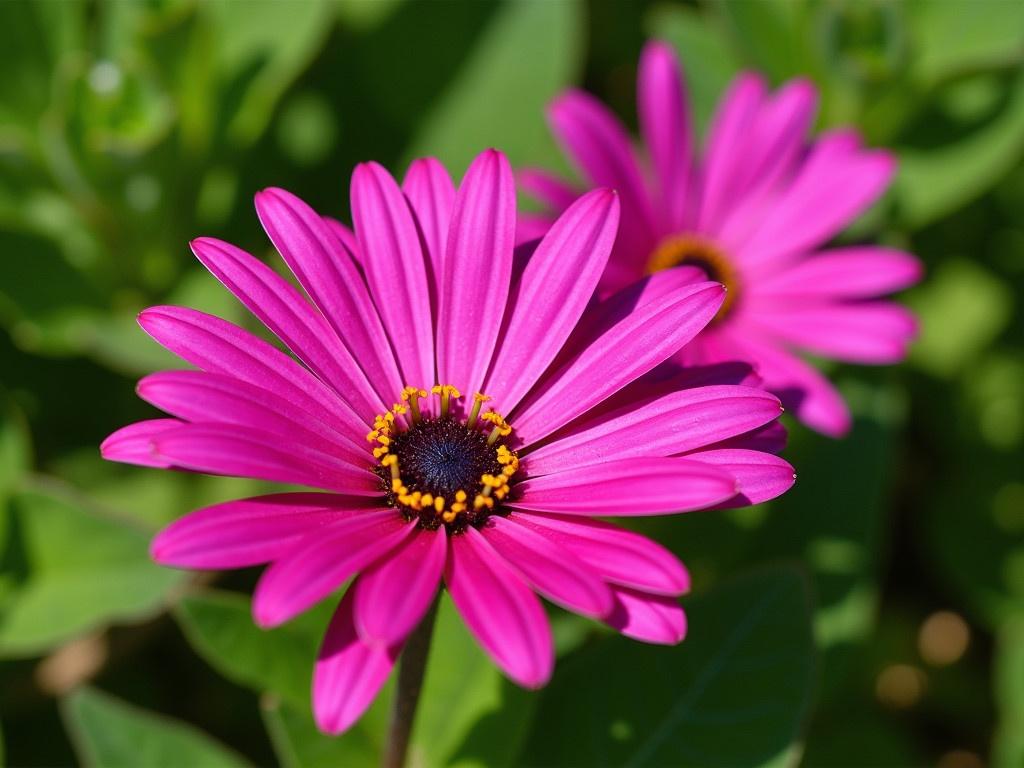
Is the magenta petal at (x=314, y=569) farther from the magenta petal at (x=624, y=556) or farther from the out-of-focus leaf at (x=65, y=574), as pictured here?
the out-of-focus leaf at (x=65, y=574)

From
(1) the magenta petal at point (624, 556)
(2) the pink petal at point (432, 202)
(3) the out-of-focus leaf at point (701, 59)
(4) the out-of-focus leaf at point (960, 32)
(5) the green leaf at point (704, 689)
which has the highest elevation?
(3) the out-of-focus leaf at point (701, 59)

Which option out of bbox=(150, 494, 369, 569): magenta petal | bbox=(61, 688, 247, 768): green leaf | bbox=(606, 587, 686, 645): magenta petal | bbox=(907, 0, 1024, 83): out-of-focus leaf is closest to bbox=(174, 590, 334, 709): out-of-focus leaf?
bbox=(61, 688, 247, 768): green leaf

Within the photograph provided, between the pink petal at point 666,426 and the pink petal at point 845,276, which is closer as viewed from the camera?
the pink petal at point 666,426

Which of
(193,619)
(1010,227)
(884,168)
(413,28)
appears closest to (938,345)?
(1010,227)

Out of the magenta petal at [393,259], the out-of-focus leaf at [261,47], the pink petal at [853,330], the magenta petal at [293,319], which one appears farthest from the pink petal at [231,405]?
the out-of-focus leaf at [261,47]

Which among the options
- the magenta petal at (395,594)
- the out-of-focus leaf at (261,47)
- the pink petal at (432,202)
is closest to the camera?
the magenta petal at (395,594)

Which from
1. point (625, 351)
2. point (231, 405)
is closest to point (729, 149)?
point (625, 351)

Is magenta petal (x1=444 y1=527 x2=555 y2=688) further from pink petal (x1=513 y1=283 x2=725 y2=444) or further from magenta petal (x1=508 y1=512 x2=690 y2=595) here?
pink petal (x1=513 y1=283 x2=725 y2=444)
